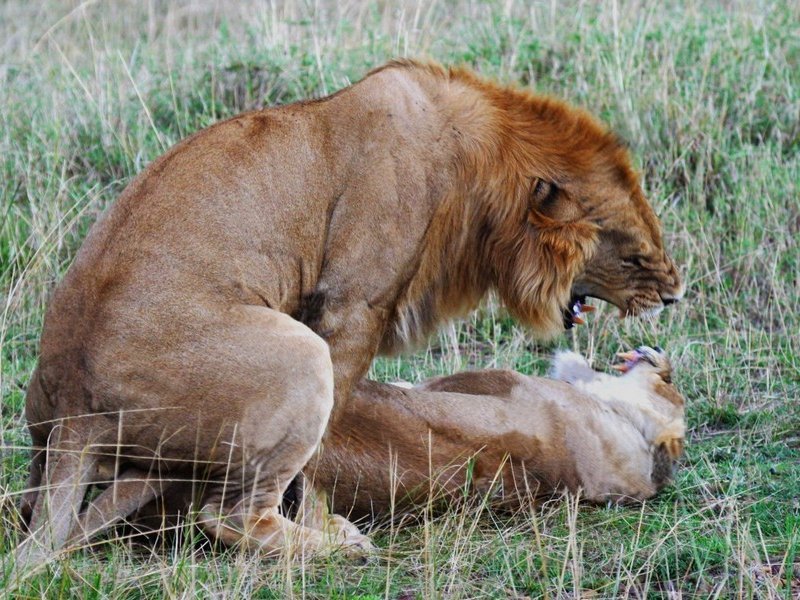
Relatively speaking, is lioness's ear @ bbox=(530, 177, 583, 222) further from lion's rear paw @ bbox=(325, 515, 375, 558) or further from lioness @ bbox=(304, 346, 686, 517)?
lion's rear paw @ bbox=(325, 515, 375, 558)

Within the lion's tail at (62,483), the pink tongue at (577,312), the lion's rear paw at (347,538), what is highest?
the pink tongue at (577,312)

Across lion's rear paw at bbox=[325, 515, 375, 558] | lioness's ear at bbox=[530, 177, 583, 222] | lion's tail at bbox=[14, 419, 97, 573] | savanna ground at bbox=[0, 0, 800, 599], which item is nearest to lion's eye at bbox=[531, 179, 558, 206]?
lioness's ear at bbox=[530, 177, 583, 222]

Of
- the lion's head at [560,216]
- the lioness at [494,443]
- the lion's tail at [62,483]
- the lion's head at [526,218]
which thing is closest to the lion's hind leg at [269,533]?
→ the lioness at [494,443]

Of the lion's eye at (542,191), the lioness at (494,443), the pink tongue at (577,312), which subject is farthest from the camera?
the pink tongue at (577,312)

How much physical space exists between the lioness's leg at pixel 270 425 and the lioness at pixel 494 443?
8.8 inches

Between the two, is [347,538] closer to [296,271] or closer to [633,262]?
[296,271]

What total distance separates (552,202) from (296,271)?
1067 millimetres

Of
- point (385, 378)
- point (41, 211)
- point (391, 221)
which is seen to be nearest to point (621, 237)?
point (391, 221)

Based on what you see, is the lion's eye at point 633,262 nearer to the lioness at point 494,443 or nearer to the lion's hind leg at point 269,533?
the lioness at point 494,443

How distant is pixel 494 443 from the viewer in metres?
4.79

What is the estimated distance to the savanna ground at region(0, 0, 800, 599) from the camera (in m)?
3.98

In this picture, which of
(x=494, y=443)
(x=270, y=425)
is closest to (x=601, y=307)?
(x=494, y=443)

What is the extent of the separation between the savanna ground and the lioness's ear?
2.73ft

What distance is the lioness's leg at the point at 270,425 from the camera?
4184 mm
